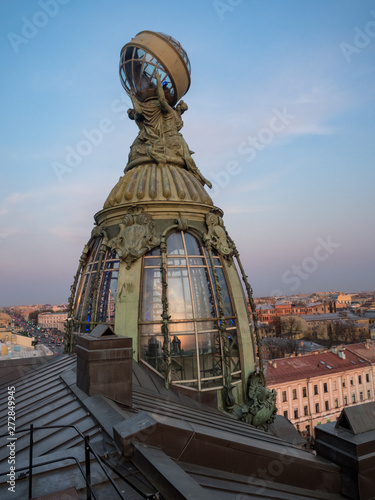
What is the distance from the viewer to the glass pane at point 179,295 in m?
13.8

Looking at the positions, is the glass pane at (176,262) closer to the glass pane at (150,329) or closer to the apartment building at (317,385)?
the glass pane at (150,329)

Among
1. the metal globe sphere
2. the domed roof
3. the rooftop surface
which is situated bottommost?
the rooftop surface

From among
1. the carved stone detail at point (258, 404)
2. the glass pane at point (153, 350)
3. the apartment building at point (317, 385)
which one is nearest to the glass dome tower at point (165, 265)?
the glass pane at point (153, 350)

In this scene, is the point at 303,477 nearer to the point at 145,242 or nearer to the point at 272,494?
the point at 272,494

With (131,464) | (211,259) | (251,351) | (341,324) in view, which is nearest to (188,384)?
(251,351)

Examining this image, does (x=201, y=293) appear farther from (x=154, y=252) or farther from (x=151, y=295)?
(x=154, y=252)

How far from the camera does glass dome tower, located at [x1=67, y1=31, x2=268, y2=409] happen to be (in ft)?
44.1

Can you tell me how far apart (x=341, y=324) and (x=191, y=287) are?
125724 millimetres

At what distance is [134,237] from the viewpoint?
575 inches

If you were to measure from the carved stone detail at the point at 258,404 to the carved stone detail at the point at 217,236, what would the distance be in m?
5.21

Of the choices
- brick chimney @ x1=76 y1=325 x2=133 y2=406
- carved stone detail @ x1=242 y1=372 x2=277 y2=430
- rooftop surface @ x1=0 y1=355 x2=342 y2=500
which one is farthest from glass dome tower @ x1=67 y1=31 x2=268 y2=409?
rooftop surface @ x1=0 y1=355 x2=342 y2=500

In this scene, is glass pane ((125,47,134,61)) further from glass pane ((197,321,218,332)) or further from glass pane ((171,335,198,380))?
glass pane ((171,335,198,380))

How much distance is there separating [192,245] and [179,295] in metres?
2.40

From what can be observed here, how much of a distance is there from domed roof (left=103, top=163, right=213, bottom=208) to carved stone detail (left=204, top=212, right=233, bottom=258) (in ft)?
3.48
